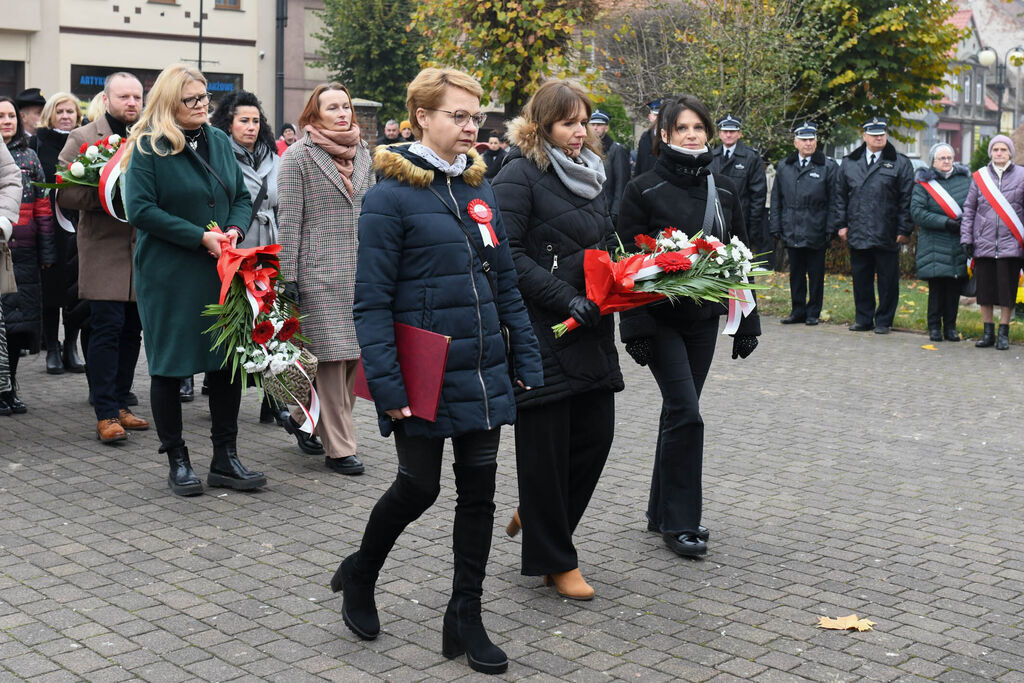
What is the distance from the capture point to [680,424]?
233 inches

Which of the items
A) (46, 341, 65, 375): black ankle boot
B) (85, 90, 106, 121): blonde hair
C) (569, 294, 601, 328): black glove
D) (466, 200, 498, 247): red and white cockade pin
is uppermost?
(85, 90, 106, 121): blonde hair

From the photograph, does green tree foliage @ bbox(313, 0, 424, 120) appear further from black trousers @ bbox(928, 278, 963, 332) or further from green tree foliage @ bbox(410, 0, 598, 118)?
black trousers @ bbox(928, 278, 963, 332)

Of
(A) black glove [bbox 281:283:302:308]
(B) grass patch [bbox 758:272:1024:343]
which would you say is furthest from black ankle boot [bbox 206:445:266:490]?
(B) grass patch [bbox 758:272:1024:343]

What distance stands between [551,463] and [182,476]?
8.08 ft

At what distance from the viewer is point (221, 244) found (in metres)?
6.59

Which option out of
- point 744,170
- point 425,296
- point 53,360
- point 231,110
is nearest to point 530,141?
point 425,296

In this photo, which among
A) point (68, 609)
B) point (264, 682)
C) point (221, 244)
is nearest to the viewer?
point (264, 682)

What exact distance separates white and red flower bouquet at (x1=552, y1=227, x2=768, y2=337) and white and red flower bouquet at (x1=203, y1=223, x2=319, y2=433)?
6.18 ft

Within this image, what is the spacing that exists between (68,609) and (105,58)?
3507cm

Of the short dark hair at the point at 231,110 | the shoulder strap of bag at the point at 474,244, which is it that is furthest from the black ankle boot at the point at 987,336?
the shoulder strap of bag at the point at 474,244

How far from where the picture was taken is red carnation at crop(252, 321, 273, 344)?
6512mm

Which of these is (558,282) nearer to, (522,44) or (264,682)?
(264,682)

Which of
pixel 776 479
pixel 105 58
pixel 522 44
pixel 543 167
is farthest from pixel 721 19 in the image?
pixel 105 58

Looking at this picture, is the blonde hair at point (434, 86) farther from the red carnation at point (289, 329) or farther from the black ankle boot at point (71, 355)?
the black ankle boot at point (71, 355)
